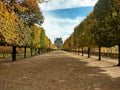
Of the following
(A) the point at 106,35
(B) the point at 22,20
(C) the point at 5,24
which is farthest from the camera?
(B) the point at 22,20

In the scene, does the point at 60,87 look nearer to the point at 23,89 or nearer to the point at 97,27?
the point at 23,89

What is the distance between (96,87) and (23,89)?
4071 millimetres

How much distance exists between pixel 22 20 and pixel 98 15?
43.0 feet

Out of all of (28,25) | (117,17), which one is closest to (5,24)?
(117,17)

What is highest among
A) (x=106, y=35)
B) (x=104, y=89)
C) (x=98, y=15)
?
(x=98, y=15)

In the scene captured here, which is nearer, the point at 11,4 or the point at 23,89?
the point at 23,89

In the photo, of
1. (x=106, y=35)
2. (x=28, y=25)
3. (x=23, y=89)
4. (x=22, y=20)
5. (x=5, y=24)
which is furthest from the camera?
(x=28, y=25)

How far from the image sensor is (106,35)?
36250 millimetres

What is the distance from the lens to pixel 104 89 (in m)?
16.4

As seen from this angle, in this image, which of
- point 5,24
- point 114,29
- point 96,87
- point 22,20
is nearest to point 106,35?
point 114,29

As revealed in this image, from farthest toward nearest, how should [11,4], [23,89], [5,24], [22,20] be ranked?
[22,20] → [5,24] → [11,4] → [23,89]

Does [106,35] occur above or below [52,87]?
above

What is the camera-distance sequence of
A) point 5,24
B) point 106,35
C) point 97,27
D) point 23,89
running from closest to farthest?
1. point 23,89
2. point 5,24
3. point 106,35
4. point 97,27

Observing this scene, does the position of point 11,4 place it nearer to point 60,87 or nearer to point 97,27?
point 60,87
